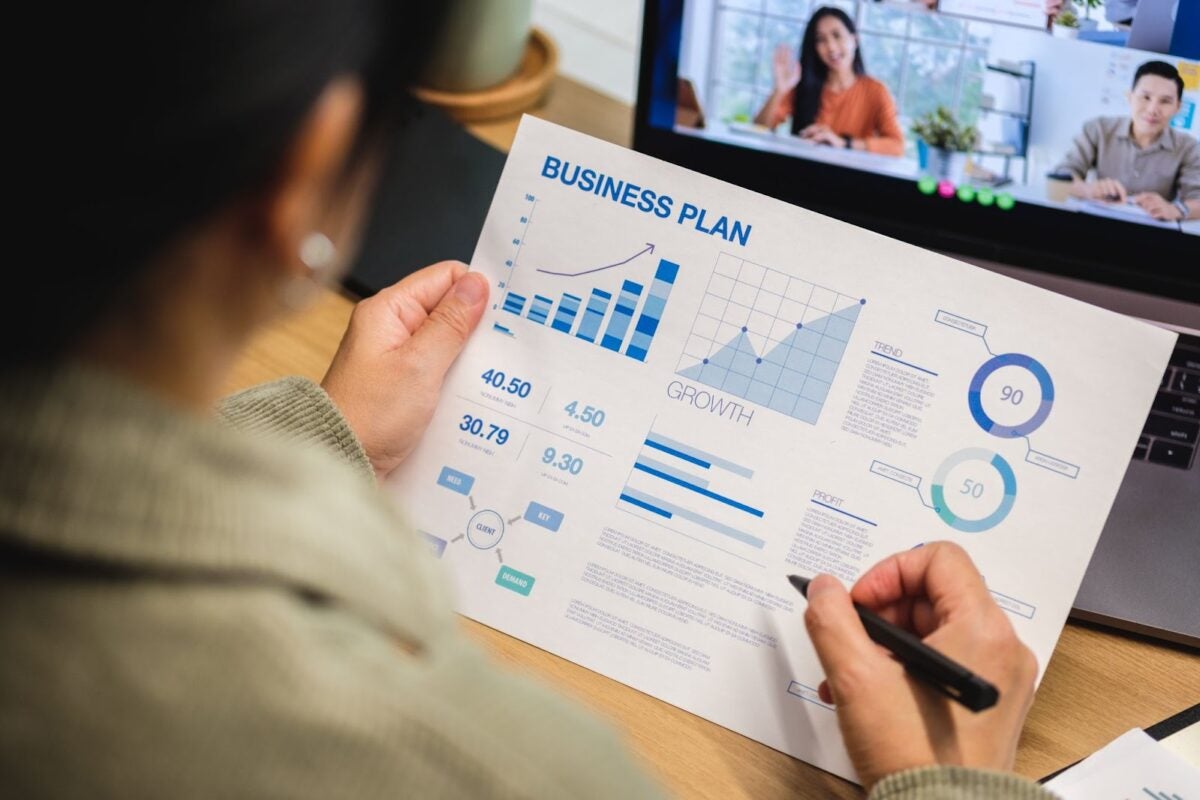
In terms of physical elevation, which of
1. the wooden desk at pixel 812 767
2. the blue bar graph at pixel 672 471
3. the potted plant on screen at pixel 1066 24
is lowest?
the wooden desk at pixel 812 767

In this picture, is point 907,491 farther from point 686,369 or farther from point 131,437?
point 131,437

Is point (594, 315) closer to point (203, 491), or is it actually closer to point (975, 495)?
point (975, 495)

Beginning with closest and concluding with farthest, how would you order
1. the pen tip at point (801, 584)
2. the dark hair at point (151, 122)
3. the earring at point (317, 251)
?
the dark hair at point (151, 122)
the earring at point (317, 251)
the pen tip at point (801, 584)

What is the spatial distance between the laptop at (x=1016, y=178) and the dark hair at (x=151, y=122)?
0.48 meters

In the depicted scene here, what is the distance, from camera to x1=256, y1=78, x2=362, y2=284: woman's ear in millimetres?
293

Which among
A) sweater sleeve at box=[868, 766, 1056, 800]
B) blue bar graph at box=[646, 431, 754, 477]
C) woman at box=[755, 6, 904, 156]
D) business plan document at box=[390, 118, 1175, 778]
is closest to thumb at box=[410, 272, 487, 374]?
business plan document at box=[390, 118, 1175, 778]

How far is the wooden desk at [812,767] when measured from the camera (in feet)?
2.00

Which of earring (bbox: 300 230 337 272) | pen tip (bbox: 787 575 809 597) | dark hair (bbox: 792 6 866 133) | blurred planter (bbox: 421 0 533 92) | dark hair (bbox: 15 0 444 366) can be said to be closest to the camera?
dark hair (bbox: 15 0 444 366)

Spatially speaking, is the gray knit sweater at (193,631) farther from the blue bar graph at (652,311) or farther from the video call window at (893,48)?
the video call window at (893,48)

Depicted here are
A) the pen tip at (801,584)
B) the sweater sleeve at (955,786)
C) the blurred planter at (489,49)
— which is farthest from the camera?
the blurred planter at (489,49)

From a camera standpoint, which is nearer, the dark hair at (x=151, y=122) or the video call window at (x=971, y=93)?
the dark hair at (x=151, y=122)

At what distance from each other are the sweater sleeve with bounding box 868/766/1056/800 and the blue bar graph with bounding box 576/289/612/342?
308 millimetres

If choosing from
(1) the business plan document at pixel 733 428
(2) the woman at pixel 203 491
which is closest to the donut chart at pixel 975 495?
(1) the business plan document at pixel 733 428

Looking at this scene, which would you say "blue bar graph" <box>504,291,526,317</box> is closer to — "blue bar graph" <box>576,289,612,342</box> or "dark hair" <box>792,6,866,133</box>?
"blue bar graph" <box>576,289,612,342</box>
